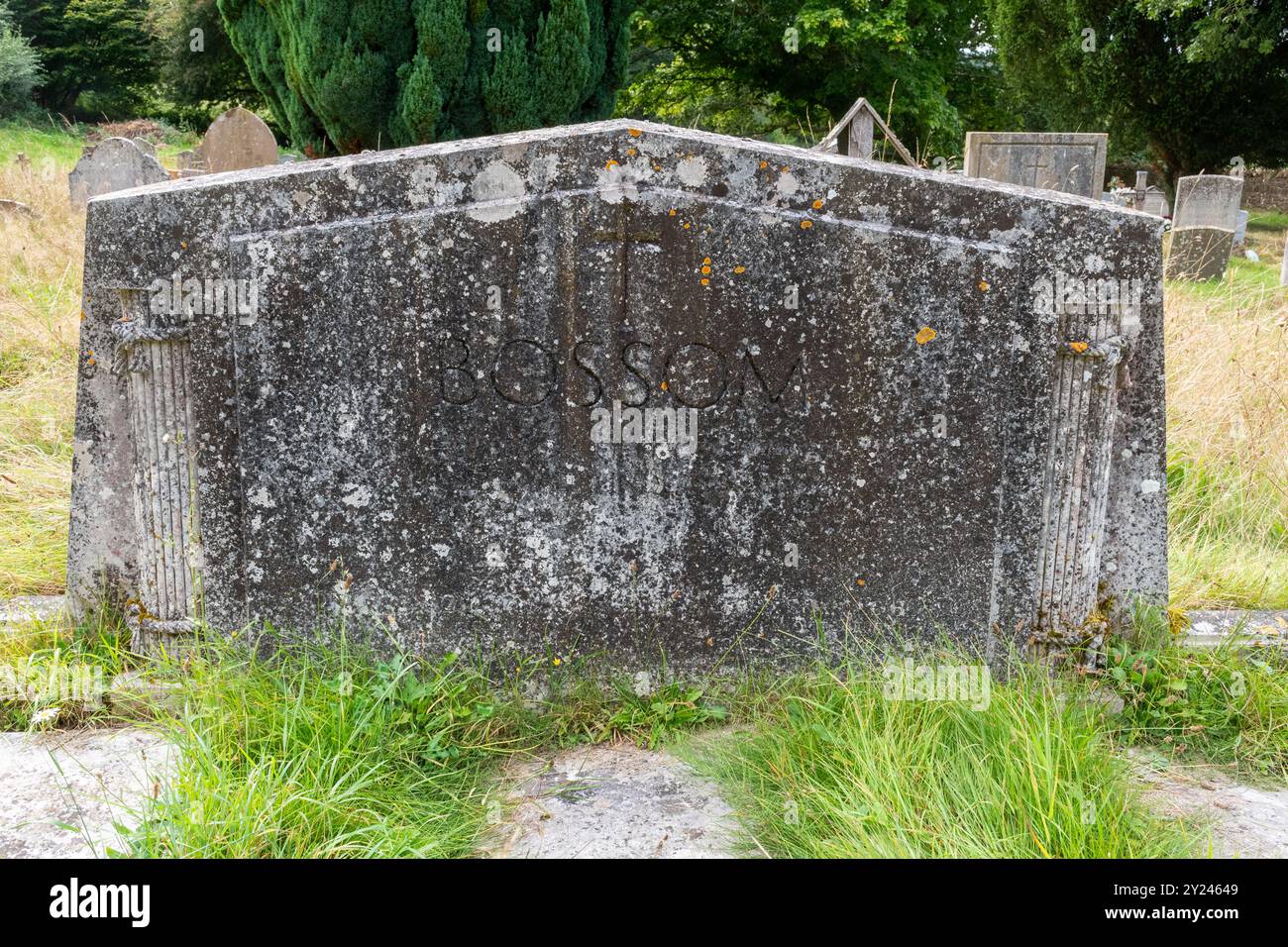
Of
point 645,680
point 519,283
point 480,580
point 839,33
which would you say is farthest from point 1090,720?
point 839,33

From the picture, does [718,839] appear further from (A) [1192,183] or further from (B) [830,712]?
(A) [1192,183]

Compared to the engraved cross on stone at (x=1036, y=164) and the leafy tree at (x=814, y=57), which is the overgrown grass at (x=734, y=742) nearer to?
the engraved cross on stone at (x=1036, y=164)

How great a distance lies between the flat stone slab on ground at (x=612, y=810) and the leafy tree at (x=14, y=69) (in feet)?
102

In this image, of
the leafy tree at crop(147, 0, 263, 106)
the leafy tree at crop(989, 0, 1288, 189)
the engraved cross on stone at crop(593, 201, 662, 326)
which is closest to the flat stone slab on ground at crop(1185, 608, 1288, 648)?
the engraved cross on stone at crop(593, 201, 662, 326)

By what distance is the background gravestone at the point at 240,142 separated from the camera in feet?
31.8

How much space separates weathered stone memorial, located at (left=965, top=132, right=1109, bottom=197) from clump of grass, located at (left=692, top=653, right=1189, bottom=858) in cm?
737

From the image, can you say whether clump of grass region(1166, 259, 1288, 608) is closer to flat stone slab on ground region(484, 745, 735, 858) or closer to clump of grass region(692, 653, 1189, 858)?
clump of grass region(692, 653, 1189, 858)

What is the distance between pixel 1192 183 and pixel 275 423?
1474 cm

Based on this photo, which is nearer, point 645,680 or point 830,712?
point 830,712

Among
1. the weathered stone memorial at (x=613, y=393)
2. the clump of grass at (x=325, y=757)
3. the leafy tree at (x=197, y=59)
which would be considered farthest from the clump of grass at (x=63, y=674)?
the leafy tree at (x=197, y=59)

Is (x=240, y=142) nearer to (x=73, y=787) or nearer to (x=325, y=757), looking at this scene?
(x=73, y=787)

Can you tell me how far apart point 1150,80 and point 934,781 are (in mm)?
22814

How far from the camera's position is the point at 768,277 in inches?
101

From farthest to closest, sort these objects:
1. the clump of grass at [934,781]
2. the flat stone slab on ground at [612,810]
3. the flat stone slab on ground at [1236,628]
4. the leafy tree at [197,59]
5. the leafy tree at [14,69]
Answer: the leafy tree at [14,69], the leafy tree at [197,59], the flat stone slab on ground at [1236,628], the flat stone slab on ground at [612,810], the clump of grass at [934,781]
